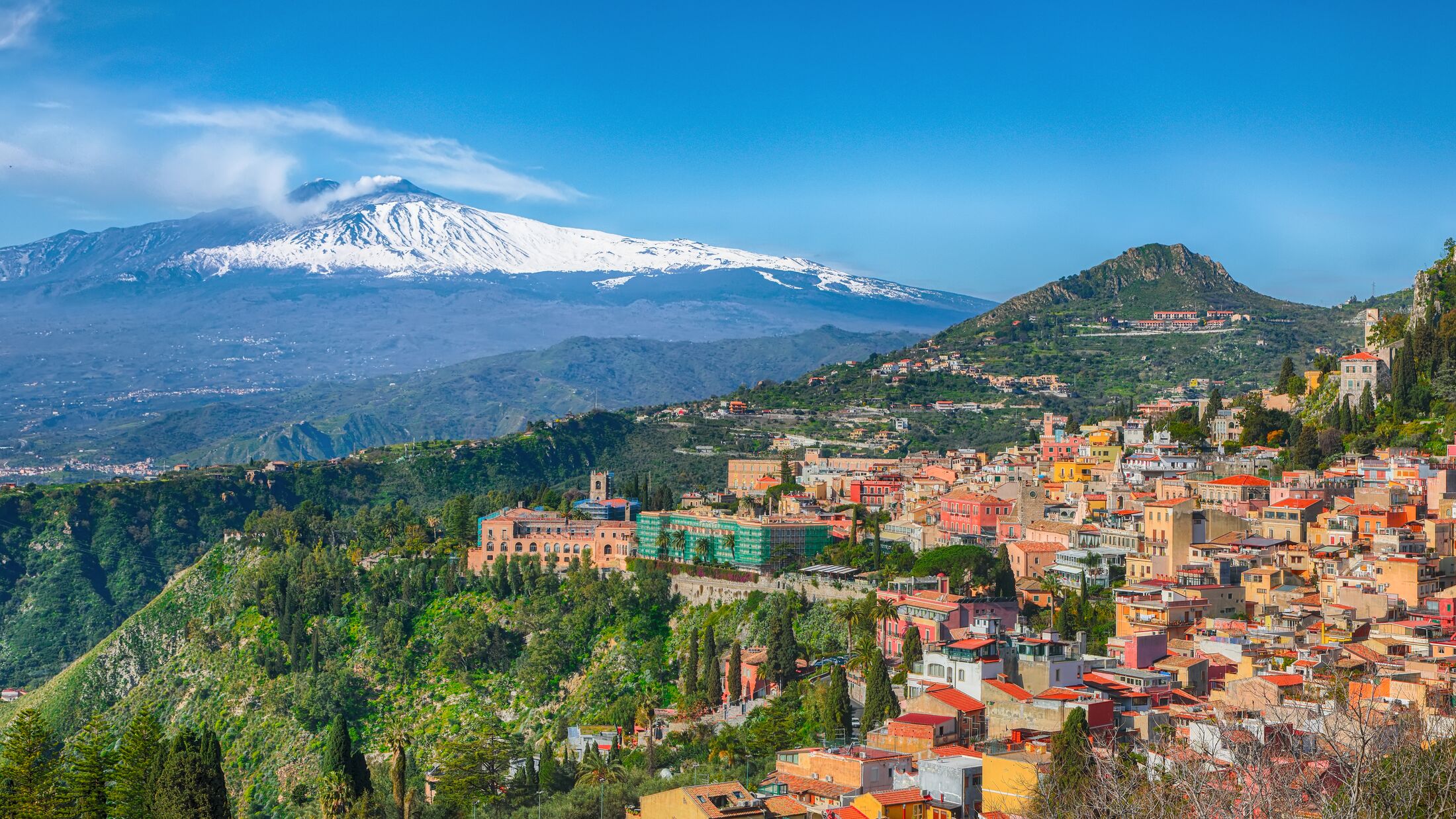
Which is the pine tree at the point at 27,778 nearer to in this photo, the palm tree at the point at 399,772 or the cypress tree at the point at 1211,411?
the palm tree at the point at 399,772

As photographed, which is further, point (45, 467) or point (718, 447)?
point (45, 467)

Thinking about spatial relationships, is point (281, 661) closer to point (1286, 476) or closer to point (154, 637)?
point (154, 637)

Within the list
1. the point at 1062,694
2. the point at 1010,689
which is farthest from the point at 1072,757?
the point at 1010,689

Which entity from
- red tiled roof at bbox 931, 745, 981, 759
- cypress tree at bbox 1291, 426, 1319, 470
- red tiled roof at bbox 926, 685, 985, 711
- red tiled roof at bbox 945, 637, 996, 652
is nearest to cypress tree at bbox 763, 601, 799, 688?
red tiled roof at bbox 945, 637, 996, 652

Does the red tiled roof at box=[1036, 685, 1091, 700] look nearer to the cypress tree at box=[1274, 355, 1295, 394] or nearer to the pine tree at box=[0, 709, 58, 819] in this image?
the pine tree at box=[0, 709, 58, 819]

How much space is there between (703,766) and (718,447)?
58.4 m

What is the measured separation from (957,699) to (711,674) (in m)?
12.1

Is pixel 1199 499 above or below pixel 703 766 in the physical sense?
above

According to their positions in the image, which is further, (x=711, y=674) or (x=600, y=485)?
(x=600, y=485)

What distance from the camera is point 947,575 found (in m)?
43.3

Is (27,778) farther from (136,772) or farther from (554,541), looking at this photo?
(554,541)

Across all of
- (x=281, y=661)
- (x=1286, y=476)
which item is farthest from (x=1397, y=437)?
(x=281, y=661)

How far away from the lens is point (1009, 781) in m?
24.5

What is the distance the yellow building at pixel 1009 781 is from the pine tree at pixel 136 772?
15703 mm
